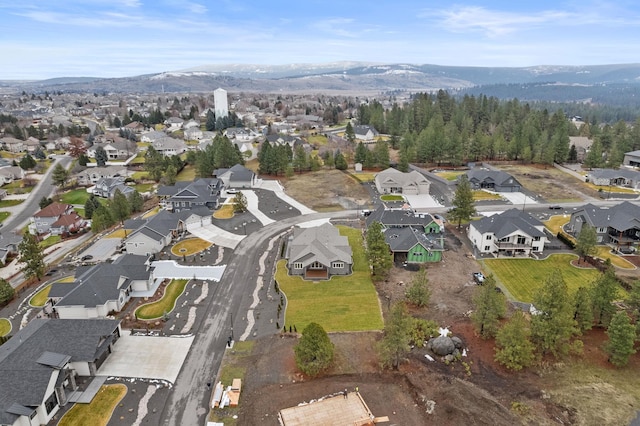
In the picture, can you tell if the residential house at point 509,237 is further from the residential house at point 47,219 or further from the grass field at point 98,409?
the residential house at point 47,219

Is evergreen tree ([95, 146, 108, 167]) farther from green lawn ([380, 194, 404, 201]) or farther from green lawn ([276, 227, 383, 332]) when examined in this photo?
green lawn ([276, 227, 383, 332])

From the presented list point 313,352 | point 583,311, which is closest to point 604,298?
point 583,311

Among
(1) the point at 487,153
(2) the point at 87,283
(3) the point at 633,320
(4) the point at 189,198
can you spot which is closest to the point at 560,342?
(3) the point at 633,320

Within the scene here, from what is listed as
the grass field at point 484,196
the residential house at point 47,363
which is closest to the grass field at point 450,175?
the grass field at point 484,196

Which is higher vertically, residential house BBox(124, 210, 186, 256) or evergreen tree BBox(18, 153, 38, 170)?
evergreen tree BBox(18, 153, 38, 170)

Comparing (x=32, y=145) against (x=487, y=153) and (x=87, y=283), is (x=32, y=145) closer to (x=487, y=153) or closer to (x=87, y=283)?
(x=87, y=283)

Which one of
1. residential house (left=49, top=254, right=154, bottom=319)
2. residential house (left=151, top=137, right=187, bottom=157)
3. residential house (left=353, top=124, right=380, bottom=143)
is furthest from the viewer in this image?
→ residential house (left=353, top=124, right=380, bottom=143)

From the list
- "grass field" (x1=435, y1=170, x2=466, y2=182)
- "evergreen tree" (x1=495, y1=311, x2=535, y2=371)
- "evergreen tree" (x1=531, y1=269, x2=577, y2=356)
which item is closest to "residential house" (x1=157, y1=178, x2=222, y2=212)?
"grass field" (x1=435, y1=170, x2=466, y2=182)
